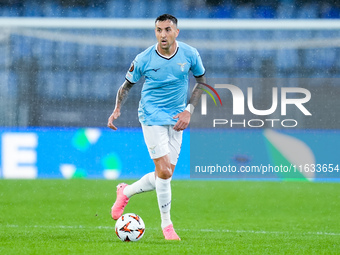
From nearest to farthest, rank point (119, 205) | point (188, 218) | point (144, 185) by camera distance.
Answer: point (144, 185) → point (119, 205) → point (188, 218)

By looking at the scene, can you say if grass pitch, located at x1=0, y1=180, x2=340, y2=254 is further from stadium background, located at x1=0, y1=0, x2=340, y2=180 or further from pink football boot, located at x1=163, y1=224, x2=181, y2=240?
stadium background, located at x1=0, y1=0, x2=340, y2=180

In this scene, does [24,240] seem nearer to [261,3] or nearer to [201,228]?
[201,228]

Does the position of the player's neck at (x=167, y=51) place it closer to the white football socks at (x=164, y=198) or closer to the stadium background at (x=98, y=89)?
the white football socks at (x=164, y=198)

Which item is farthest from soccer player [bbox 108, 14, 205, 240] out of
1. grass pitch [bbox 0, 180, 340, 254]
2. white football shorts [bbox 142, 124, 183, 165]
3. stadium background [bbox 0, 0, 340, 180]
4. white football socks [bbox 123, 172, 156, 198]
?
stadium background [bbox 0, 0, 340, 180]

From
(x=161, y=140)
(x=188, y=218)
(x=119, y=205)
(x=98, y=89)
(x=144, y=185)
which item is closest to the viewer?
(x=161, y=140)

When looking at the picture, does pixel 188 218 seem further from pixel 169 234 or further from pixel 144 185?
pixel 169 234

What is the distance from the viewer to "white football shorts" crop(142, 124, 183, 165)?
5834mm

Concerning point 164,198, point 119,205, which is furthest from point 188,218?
point 164,198

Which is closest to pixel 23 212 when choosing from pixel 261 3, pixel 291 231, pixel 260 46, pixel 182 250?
pixel 291 231

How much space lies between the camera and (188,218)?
8.48 metres

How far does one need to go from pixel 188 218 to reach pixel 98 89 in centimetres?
458

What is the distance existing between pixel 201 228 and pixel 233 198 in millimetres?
3148

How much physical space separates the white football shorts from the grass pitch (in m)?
0.74

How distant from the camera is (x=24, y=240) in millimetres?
5824
